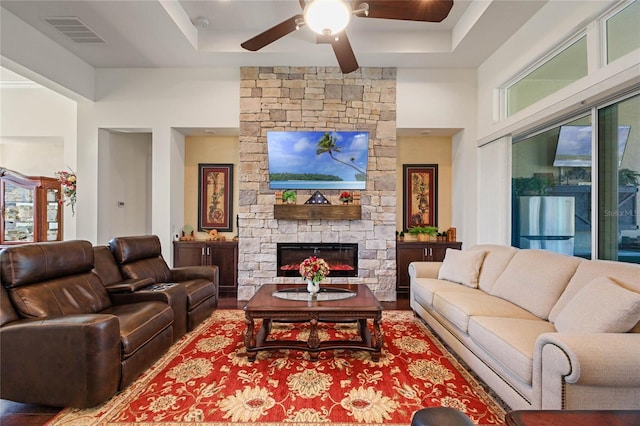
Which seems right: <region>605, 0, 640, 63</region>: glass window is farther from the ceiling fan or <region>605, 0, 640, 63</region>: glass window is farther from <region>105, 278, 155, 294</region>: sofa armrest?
<region>105, 278, 155, 294</region>: sofa armrest

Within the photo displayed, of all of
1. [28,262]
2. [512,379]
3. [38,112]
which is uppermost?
[38,112]

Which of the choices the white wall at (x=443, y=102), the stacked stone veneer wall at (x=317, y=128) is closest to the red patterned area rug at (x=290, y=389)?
the stacked stone veneer wall at (x=317, y=128)

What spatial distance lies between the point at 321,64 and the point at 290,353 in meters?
4.03

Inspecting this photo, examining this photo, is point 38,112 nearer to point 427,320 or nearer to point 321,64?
point 321,64

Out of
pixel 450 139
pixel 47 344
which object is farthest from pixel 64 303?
pixel 450 139

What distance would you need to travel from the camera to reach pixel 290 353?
2.97 m

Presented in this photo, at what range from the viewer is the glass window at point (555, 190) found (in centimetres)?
317

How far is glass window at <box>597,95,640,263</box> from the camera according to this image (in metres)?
2.63

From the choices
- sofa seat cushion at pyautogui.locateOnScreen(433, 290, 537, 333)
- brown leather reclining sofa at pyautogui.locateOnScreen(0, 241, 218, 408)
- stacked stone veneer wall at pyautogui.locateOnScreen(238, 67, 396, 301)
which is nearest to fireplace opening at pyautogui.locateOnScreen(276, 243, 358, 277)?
stacked stone veneer wall at pyautogui.locateOnScreen(238, 67, 396, 301)

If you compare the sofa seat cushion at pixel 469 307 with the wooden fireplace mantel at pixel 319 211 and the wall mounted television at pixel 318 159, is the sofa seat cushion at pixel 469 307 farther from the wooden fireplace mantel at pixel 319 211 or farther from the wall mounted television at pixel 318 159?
the wall mounted television at pixel 318 159

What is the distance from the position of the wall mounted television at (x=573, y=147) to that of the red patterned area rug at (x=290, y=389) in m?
2.23

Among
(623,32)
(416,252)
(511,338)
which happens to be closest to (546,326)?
(511,338)

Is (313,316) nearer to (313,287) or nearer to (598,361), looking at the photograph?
(313,287)

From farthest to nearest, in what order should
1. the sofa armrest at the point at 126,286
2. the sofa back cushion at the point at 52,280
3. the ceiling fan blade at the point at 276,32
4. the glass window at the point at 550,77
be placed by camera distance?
the glass window at the point at 550,77 < the sofa armrest at the point at 126,286 < the ceiling fan blade at the point at 276,32 < the sofa back cushion at the point at 52,280
